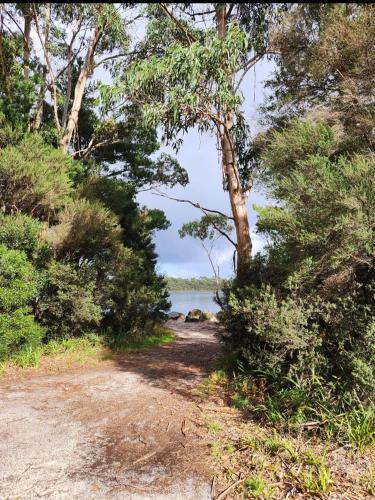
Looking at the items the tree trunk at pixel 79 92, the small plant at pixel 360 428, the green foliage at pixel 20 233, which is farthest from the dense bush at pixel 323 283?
the tree trunk at pixel 79 92

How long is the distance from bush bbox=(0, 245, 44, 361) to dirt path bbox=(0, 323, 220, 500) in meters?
0.90

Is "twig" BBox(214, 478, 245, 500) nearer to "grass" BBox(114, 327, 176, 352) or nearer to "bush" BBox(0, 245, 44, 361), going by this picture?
"bush" BBox(0, 245, 44, 361)

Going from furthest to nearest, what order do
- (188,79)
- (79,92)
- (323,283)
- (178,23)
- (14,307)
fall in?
(79,92) < (178,23) < (14,307) < (188,79) < (323,283)

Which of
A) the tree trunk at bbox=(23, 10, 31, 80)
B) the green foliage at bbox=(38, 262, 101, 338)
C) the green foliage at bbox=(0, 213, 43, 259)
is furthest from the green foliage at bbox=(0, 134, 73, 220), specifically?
the tree trunk at bbox=(23, 10, 31, 80)

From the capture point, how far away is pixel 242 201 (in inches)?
300

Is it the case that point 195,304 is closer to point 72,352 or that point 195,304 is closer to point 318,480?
point 72,352

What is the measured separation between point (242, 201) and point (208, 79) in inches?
104

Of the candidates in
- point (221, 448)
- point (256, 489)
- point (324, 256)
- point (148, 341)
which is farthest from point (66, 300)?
point (256, 489)

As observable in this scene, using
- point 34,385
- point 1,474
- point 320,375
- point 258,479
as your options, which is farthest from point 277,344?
point 34,385

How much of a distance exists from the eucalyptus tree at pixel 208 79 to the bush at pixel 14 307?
3.68 m

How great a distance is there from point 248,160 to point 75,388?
19.6 ft

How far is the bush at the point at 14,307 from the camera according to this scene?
6.25m

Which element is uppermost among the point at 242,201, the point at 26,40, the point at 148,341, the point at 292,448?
the point at 26,40

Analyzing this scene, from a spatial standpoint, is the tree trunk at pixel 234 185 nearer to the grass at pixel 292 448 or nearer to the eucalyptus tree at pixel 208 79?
the eucalyptus tree at pixel 208 79
